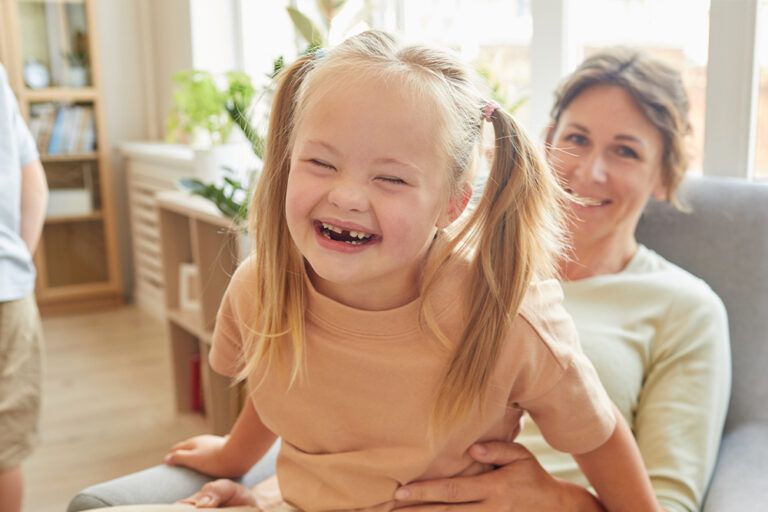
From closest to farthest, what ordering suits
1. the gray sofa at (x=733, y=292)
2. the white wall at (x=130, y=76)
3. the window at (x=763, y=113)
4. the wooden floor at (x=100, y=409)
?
the gray sofa at (x=733, y=292) → the window at (x=763, y=113) → the wooden floor at (x=100, y=409) → the white wall at (x=130, y=76)

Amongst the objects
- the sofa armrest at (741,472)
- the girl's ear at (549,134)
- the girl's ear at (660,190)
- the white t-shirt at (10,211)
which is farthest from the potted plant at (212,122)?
the sofa armrest at (741,472)

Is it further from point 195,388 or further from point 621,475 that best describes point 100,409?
point 621,475

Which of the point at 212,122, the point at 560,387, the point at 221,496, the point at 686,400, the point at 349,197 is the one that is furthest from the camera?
the point at 212,122

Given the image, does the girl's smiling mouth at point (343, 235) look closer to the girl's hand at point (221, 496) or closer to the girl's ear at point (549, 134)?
the girl's hand at point (221, 496)

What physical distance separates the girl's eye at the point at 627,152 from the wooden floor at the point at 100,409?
6.29ft

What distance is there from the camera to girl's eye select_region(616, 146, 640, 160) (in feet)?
5.05

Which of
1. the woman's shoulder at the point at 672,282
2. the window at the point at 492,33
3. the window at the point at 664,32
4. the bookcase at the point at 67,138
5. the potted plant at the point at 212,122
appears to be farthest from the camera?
the bookcase at the point at 67,138

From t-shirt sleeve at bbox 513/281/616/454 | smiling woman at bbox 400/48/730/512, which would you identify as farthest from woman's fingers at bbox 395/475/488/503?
smiling woman at bbox 400/48/730/512

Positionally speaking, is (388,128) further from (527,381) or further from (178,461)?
(178,461)

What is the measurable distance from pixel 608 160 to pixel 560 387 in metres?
0.63

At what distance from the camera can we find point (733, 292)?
1.56 metres

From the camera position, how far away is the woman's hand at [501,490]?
1093 mm

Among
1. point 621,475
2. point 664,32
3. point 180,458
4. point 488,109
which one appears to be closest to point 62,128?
A: point 664,32

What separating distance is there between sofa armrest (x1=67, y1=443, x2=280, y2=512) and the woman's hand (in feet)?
1.18
